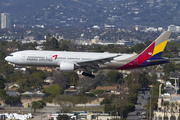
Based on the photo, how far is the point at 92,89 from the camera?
378ft

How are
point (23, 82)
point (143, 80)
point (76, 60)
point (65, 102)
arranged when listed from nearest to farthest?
point (76, 60) < point (65, 102) < point (143, 80) < point (23, 82)

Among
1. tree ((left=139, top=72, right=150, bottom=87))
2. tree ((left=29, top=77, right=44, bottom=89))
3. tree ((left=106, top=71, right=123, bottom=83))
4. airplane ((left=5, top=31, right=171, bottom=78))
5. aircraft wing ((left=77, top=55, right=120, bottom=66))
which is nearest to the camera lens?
aircraft wing ((left=77, top=55, right=120, bottom=66))

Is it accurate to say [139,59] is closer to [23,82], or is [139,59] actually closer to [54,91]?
[54,91]

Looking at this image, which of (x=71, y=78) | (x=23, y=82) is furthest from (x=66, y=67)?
(x=23, y=82)

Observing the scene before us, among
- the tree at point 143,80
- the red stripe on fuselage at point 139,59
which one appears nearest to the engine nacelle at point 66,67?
the red stripe on fuselage at point 139,59

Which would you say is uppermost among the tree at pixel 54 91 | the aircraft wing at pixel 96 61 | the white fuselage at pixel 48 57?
the white fuselage at pixel 48 57

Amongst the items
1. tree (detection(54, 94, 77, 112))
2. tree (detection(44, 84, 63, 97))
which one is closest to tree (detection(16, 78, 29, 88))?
tree (detection(44, 84, 63, 97))

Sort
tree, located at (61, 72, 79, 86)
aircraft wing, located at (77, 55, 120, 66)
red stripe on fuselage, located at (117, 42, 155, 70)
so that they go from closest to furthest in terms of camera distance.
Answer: aircraft wing, located at (77, 55, 120, 66)
red stripe on fuselage, located at (117, 42, 155, 70)
tree, located at (61, 72, 79, 86)

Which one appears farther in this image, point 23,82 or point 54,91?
point 23,82

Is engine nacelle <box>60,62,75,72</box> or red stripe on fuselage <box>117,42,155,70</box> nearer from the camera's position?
engine nacelle <box>60,62,75,72</box>

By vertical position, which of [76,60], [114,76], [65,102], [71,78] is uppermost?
[71,78]

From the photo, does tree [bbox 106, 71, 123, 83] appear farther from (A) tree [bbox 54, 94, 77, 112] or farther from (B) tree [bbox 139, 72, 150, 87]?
(A) tree [bbox 54, 94, 77, 112]

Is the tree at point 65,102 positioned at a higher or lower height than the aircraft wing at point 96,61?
lower

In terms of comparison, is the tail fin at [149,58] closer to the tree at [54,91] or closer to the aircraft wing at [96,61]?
the aircraft wing at [96,61]
